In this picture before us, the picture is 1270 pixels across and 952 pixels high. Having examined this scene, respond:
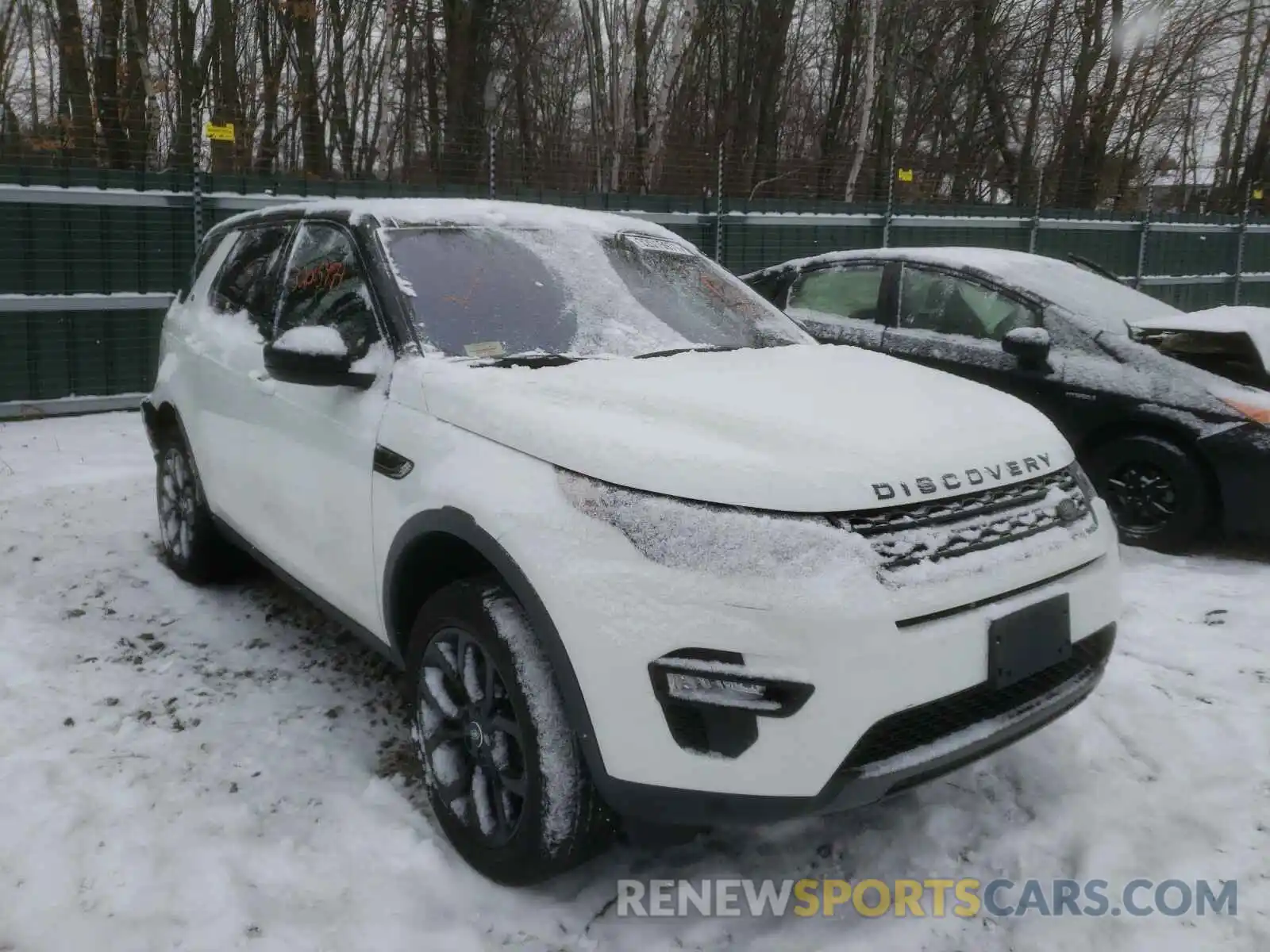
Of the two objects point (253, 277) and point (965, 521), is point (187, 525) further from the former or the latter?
point (965, 521)

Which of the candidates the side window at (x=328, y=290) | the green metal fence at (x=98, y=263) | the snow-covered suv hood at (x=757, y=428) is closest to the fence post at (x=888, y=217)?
the green metal fence at (x=98, y=263)

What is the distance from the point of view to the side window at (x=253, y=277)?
3.82m

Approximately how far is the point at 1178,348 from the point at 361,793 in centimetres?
458

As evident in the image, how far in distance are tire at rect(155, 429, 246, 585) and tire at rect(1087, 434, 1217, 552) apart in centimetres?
435

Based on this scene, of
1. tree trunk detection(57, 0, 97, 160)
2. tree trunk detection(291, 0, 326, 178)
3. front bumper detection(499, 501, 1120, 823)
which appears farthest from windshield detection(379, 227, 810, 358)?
tree trunk detection(291, 0, 326, 178)

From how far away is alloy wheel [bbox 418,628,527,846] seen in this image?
8.00 feet

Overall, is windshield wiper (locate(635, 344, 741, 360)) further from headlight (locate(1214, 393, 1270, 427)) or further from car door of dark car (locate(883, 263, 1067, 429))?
headlight (locate(1214, 393, 1270, 427))

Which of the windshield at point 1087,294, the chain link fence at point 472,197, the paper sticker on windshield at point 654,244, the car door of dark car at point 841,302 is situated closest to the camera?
the paper sticker on windshield at point 654,244

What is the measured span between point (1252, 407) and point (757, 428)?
3.64 metres

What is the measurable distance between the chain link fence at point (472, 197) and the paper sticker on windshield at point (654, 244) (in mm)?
1263

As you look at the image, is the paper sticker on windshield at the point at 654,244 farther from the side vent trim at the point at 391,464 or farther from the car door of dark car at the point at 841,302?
the car door of dark car at the point at 841,302

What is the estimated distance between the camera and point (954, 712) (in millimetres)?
2295

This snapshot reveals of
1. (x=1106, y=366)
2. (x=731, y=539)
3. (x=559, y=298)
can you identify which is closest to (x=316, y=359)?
(x=559, y=298)

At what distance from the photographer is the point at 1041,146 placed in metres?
27.7
